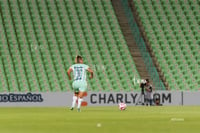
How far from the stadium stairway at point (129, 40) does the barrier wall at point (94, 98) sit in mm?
2691

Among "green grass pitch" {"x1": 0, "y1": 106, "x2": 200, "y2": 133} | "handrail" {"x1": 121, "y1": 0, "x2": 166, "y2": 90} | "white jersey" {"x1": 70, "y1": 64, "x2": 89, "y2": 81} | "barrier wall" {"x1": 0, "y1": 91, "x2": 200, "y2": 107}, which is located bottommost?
"green grass pitch" {"x1": 0, "y1": 106, "x2": 200, "y2": 133}

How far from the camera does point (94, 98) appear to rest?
36.2 m

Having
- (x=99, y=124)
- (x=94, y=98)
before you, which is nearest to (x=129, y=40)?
(x=94, y=98)

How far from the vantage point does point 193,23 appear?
44188 mm

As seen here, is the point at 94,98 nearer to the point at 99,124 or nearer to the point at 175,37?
the point at 175,37

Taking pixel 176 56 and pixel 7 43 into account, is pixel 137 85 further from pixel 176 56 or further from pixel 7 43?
pixel 7 43

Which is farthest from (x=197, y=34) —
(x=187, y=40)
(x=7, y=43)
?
(x=7, y=43)

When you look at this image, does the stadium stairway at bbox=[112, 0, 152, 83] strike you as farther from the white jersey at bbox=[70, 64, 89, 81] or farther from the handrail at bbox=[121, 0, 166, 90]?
the white jersey at bbox=[70, 64, 89, 81]

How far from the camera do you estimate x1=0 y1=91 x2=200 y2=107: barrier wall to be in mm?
35156

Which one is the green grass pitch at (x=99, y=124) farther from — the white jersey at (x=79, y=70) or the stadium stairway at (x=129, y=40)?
the stadium stairway at (x=129, y=40)

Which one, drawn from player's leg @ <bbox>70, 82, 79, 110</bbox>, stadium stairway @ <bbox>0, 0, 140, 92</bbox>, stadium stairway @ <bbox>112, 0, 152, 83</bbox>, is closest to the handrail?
stadium stairway @ <bbox>112, 0, 152, 83</bbox>

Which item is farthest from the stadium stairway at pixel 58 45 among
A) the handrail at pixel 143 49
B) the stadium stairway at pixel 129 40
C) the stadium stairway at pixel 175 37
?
the stadium stairway at pixel 175 37

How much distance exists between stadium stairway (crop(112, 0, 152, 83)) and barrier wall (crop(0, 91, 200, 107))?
2.69 meters

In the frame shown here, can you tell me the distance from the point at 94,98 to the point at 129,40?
7290mm
